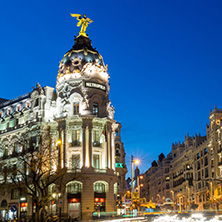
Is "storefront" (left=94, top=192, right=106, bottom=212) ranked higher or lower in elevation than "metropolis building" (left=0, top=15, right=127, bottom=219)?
lower

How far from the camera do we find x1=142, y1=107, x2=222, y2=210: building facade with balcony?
9356 centimetres

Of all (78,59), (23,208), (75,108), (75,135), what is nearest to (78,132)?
(75,135)

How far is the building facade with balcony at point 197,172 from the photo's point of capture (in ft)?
307

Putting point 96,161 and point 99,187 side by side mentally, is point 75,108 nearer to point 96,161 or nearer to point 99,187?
point 96,161

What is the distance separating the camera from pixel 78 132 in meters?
73.8

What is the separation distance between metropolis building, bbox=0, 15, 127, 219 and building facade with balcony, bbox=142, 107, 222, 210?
1910 cm

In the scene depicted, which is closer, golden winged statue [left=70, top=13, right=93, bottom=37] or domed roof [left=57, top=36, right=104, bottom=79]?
domed roof [left=57, top=36, right=104, bottom=79]

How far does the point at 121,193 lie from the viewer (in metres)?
92.8

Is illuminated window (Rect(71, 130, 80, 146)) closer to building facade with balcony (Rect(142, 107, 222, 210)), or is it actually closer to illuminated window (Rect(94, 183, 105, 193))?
illuminated window (Rect(94, 183, 105, 193))

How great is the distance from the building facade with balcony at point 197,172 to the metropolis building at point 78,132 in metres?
19.1

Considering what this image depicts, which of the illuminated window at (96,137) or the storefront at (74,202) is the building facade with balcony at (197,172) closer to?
the illuminated window at (96,137)

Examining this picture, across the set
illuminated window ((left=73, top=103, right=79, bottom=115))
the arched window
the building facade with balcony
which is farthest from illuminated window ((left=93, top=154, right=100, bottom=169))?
the building facade with balcony

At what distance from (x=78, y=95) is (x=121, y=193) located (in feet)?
97.4

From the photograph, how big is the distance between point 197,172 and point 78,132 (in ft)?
168
